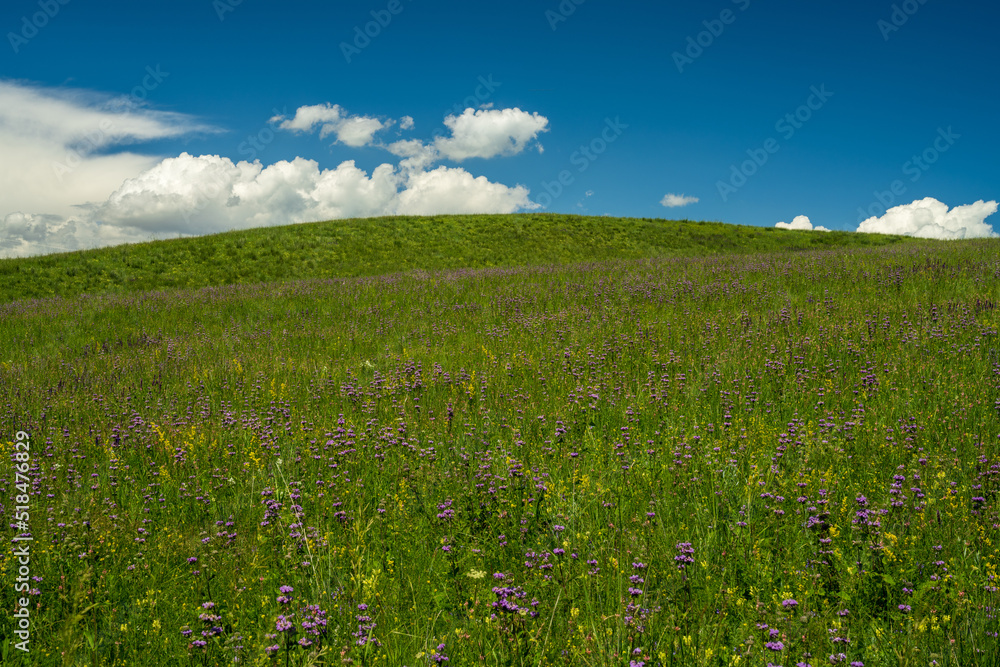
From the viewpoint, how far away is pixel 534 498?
137 inches

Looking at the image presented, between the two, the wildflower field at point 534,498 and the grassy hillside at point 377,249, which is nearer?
the wildflower field at point 534,498

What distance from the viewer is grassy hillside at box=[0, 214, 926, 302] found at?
2478cm

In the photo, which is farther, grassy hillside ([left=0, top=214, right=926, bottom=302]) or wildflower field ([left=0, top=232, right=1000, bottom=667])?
grassy hillside ([left=0, top=214, right=926, bottom=302])

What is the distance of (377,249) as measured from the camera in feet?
107

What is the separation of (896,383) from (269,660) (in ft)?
19.8

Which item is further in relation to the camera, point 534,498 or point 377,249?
point 377,249

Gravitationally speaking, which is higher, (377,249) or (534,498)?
(377,249)

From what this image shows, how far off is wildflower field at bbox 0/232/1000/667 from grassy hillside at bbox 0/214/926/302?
19.7m

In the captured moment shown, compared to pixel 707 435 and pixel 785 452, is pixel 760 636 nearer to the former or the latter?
pixel 785 452

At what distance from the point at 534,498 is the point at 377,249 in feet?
101

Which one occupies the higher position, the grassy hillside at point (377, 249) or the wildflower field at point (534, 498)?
the grassy hillside at point (377, 249)

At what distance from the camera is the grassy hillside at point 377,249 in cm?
2478

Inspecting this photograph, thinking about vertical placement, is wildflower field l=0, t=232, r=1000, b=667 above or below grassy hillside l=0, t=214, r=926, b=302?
below

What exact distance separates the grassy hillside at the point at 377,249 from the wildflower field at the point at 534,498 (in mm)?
19650
